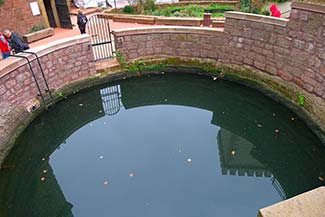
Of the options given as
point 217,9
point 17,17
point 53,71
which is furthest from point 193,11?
point 53,71

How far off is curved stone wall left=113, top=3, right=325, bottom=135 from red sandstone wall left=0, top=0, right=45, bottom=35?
4.85 meters

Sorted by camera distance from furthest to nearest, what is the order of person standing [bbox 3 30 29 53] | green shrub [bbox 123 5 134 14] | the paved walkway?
green shrub [bbox 123 5 134 14] → the paved walkway → person standing [bbox 3 30 29 53]

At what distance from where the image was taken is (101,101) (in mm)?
7531

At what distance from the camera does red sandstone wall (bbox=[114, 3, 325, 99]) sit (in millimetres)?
5809

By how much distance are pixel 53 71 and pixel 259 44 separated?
5.46 meters

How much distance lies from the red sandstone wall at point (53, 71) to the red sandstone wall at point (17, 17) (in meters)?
4.37

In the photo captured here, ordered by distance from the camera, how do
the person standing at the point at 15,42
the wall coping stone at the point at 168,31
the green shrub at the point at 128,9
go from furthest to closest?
1. the green shrub at the point at 128,9
2. the wall coping stone at the point at 168,31
3. the person standing at the point at 15,42

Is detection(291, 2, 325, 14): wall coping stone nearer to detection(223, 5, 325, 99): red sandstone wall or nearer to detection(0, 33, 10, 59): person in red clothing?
detection(223, 5, 325, 99): red sandstone wall

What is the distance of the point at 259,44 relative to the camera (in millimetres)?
6984

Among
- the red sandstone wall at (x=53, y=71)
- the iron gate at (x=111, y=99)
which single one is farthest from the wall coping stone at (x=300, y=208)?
the red sandstone wall at (x=53, y=71)

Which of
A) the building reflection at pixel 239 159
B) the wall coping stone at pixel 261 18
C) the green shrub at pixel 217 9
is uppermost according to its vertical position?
the wall coping stone at pixel 261 18

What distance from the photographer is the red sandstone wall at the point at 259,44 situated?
19.1 ft

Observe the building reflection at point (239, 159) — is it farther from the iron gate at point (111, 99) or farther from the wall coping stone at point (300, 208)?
the wall coping stone at point (300, 208)

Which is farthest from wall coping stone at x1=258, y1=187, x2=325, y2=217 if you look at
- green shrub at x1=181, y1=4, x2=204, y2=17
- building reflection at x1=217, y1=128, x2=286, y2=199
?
green shrub at x1=181, y1=4, x2=204, y2=17
